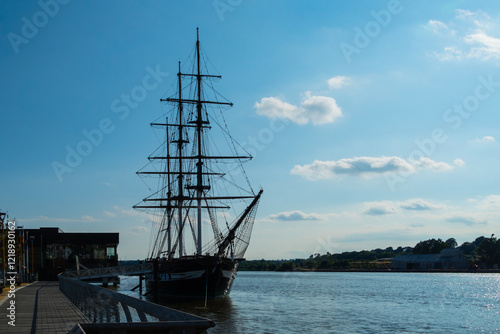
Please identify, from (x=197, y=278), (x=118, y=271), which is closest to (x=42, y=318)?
(x=197, y=278)

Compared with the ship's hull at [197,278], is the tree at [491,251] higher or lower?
lower

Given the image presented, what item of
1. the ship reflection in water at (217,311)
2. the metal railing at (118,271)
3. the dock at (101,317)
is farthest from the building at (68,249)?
the dock at (101,317)

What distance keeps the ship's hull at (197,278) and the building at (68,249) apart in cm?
3084

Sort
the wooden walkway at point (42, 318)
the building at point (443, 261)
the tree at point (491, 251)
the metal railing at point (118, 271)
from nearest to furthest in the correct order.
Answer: the wooden walkway at point (42, 318) < the metal railing at point (118, 271) < the tree at point (491, 251) < the building at point (443, 261)

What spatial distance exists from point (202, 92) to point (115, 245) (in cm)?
3638

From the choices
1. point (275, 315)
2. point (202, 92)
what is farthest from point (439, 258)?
point (275, 315)

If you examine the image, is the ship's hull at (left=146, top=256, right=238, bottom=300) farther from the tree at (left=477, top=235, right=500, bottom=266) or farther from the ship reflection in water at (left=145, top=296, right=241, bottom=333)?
the tree at (left=477, top=235, right=500, bottom=266)

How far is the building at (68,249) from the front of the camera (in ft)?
271

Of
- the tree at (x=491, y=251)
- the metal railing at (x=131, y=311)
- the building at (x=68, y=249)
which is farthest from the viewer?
the tree at (x=491, y=251)

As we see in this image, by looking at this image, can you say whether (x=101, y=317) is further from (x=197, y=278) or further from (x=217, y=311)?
(x=197, y=278)

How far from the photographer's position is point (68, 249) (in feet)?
277

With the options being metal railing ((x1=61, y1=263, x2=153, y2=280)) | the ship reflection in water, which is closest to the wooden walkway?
the ship reflection in water

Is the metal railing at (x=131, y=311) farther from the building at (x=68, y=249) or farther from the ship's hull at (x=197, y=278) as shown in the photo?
the building at (x=68, y=249)

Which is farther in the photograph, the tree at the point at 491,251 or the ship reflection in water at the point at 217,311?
the tree at the point at 491,251
